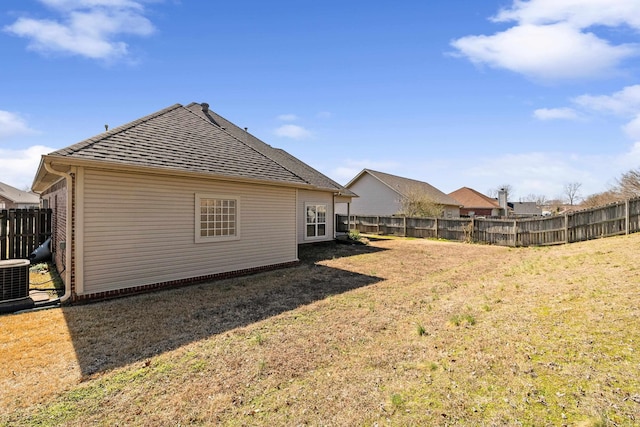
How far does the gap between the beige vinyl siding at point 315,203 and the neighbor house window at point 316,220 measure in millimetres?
211

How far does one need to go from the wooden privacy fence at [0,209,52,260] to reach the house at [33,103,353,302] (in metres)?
0.66

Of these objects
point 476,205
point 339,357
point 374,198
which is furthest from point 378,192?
point 339,357

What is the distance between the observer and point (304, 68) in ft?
41.9

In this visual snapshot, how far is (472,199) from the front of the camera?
4475 cm

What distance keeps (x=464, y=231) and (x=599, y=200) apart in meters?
13.7

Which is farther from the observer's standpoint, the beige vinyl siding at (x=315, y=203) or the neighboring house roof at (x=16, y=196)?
the neighboring house roof at (x=16, y=196)

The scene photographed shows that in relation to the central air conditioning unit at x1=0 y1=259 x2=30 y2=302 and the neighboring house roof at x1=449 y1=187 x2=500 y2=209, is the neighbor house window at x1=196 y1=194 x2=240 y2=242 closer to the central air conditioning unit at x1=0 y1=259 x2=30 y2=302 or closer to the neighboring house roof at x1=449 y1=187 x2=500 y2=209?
the central air conditioning unit at x1=0 y1=259 x2=30 y2=302

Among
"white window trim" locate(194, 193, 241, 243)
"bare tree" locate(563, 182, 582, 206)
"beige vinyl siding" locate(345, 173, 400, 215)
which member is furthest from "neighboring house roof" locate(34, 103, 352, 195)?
"bare tree" locate(563, 182, 582, 206)

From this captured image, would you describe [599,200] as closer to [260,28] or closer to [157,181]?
[260,28]

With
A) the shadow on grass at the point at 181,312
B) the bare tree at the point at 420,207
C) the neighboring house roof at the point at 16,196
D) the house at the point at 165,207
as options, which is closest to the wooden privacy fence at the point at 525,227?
the bare tree at the point at 420,207

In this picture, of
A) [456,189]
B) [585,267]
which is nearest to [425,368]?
[585,267]

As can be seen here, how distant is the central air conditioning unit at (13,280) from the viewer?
19.1ft

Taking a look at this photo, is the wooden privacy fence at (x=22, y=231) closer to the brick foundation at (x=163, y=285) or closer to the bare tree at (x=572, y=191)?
the brick foundation at (x=163, y=285)

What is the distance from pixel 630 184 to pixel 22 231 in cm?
2932
